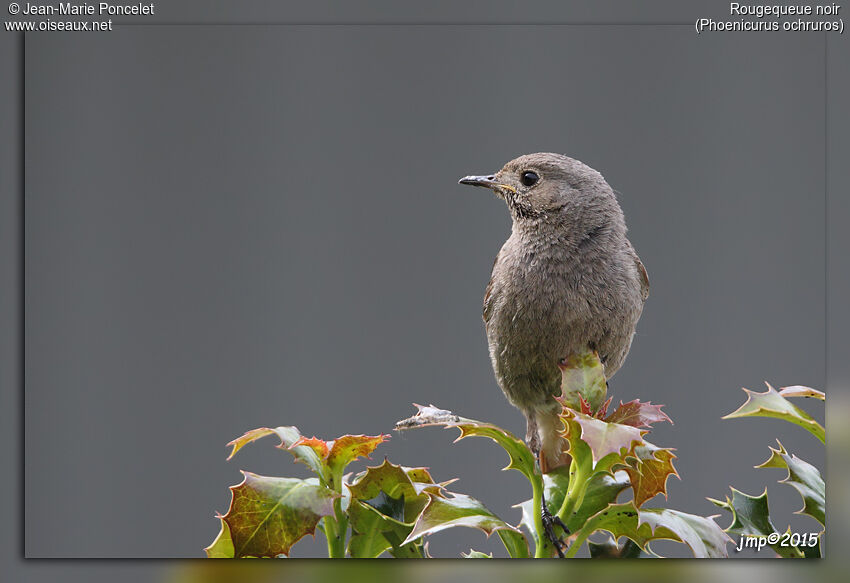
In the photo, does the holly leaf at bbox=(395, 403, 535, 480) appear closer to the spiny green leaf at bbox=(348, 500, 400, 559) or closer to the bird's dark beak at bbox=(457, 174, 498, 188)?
the spiny green leaf at bbox=(348, 500, 400, 559)

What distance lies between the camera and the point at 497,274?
2965 mm

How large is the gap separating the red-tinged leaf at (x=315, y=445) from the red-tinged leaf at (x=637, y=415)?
796mm

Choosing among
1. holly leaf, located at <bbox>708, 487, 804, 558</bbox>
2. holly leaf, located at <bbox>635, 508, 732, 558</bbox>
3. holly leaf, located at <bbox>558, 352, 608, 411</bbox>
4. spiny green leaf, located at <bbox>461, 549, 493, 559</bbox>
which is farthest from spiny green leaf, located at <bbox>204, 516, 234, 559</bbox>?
holly leaf, located at <bbox>708, 487, 804, 558</bbox>

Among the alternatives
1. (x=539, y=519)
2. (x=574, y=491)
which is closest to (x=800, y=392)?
(x=574, y=491)

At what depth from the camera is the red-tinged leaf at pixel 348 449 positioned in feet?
7.63

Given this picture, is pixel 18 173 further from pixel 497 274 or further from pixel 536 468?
pixel 536 468

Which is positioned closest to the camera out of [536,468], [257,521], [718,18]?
[257,521]

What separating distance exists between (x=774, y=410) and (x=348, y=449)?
3.98ft

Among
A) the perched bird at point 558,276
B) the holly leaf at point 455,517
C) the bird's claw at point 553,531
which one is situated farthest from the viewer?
the perched bird at point 558,276

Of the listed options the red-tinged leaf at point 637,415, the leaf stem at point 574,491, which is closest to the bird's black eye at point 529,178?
the red-tinged leaf at point 637,415

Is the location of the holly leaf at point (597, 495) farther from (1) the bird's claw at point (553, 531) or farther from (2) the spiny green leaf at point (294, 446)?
(2) the spiny green leaf at point (294, 446)

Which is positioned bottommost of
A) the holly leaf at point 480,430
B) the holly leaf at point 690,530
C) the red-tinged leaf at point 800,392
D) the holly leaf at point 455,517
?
the holly leaf at point 690,530

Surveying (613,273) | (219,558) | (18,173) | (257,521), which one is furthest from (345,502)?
(18,173)

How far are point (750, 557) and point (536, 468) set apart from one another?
30.2 inches
